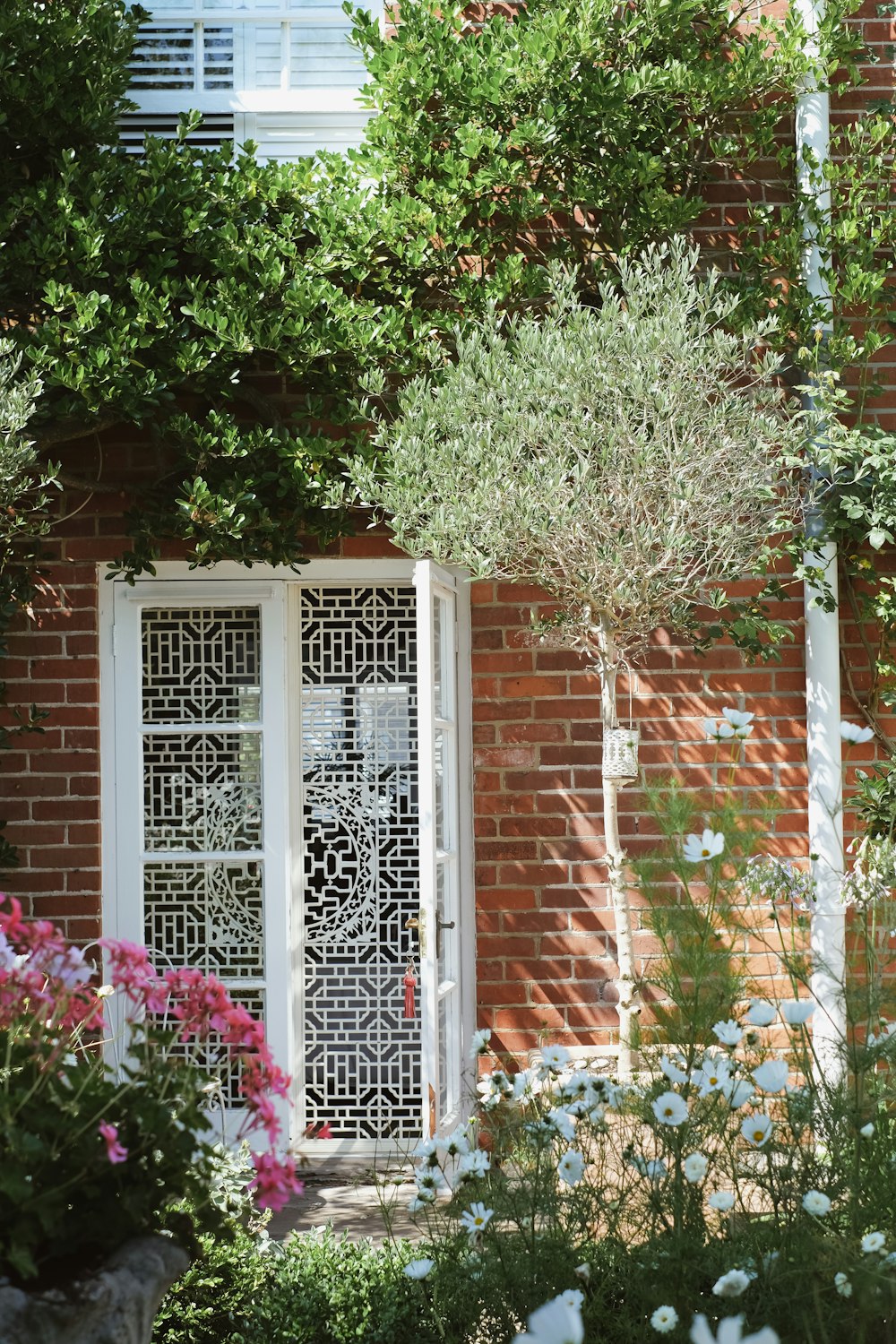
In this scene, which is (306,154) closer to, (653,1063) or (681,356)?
(681,356)

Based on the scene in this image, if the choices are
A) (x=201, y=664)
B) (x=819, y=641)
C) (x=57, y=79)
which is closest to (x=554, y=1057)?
(x=819, y=641)

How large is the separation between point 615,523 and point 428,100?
6.21 ft

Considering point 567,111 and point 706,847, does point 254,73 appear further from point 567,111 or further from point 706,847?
point 706,847

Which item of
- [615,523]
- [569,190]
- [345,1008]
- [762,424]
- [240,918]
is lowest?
[345,1008]

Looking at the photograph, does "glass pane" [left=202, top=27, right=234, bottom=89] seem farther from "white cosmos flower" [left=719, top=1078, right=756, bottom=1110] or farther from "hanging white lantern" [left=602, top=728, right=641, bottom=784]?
"white cosmos flower" [left=719, top=1078, right=756, bottom=1110]

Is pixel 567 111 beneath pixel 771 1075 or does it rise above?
above

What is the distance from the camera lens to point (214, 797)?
4984 mm

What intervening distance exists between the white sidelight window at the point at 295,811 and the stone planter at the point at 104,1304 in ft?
9.92

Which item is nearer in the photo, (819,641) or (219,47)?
(819,641)

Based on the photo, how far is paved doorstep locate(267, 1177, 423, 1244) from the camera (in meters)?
4.23

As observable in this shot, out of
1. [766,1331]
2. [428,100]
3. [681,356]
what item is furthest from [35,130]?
[766,1331]

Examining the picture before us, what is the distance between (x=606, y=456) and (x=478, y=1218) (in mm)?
2200

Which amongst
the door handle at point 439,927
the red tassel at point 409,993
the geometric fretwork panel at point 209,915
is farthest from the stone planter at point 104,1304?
the geometric fretwork panel at point 209,915

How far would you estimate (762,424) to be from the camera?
3930 mm
